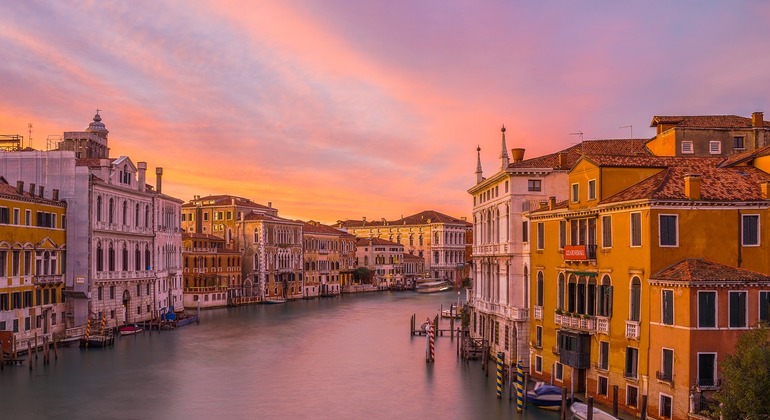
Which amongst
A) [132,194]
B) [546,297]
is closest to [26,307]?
[132,194]

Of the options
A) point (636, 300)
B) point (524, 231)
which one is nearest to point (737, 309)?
point (636, 300)

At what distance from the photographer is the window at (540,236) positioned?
22.0 meters

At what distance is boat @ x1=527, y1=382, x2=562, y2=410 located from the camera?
19.0 meters

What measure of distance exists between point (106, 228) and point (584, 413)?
1014 inches

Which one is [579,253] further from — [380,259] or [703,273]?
[380,259]

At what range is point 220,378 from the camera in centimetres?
2519

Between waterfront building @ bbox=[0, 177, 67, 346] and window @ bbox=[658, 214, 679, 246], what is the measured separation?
21022mm

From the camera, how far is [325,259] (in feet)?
238

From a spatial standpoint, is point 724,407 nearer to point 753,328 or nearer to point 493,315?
point 753,328

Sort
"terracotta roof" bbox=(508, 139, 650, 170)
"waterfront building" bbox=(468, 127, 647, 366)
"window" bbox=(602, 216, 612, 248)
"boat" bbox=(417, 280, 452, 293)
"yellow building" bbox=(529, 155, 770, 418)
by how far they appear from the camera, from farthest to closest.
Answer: "boat" bbox=(417, 280, 452, 293) → "terracotta roof" bbox=(508, 139, 650, 170) → "waterfront building" bbox=(468, 127, 647, 366) → "window" bbox=(602, 216, 612, 248) → "yellow building" bbox=(529, 155, 770, 418)

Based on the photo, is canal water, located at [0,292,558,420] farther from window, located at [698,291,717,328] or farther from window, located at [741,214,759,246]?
window, located at [741,214,759,246]

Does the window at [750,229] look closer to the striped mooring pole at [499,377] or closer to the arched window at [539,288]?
the arched window at [539,288]

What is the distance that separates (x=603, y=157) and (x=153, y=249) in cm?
2950

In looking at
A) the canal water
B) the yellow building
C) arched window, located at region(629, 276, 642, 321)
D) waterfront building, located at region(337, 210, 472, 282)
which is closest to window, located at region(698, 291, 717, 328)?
the yellow building
